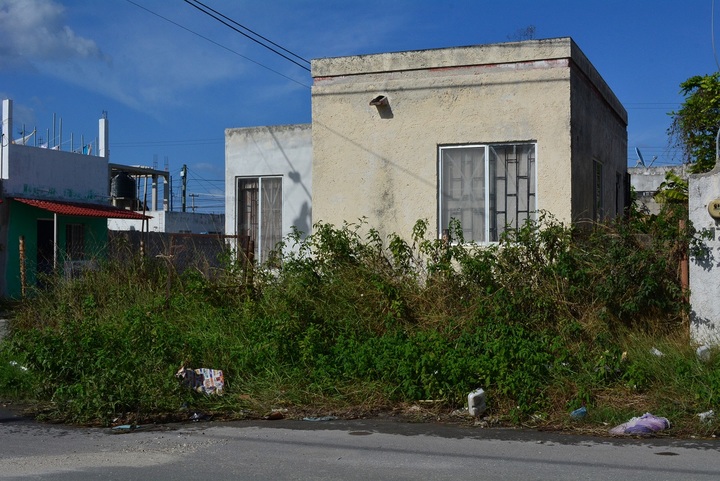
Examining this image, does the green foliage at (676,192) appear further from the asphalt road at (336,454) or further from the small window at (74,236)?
the small window at (74,236)

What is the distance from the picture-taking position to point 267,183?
45.9ft

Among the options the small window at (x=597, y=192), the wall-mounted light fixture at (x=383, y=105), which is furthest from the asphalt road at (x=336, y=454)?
the small window at (x=597, y=192)

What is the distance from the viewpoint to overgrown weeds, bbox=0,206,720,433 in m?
7.93

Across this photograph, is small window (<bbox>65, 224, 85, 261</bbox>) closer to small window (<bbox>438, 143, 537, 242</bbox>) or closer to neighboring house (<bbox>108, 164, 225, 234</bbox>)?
neighboring house (<bbox>108, 164, 225, 234</bbox>)

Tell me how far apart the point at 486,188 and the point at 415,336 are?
282 centimetres

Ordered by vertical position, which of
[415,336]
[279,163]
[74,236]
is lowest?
[415,336]

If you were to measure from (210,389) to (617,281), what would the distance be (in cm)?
492

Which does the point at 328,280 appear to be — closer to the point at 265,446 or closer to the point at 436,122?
the point at 436,122

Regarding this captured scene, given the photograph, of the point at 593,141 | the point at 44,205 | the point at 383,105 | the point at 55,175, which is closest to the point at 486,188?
the point at 383,105

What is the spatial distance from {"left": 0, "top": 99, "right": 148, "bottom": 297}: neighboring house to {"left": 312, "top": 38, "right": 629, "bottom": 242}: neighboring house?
Result: 9629mm

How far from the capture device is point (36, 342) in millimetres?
8805

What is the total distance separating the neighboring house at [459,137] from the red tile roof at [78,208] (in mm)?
9694

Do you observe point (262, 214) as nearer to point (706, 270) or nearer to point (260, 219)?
point (260, 219)

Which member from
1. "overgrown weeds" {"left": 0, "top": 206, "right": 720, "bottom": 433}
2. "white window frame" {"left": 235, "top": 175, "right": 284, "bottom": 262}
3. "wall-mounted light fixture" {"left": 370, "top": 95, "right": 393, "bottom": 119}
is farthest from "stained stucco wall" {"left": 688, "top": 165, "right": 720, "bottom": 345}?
"white window frame" {"left": 235, "top": 175, "right": 284, "bottom": 262}
